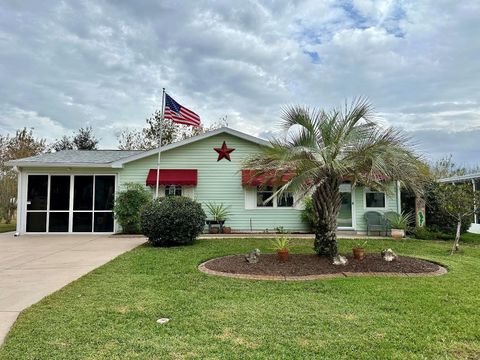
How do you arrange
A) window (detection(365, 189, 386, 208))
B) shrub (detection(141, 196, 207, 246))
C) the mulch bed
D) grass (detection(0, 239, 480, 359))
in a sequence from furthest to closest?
1. window (detection(365, 189, 386, 208))
2. shrub (detection(141, 196, 207, 246))
3. the mulch bed
4. grass (detection(0, 239, 480, 359))

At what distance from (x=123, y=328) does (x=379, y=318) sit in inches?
128

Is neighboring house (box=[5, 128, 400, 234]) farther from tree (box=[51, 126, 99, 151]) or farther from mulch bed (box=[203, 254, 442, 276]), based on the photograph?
tree (box=[51, 126, 99, 151])

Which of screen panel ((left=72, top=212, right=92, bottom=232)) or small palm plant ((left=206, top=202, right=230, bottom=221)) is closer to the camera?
small palm plant ((left=206, top=202, right=230, bottom=221))

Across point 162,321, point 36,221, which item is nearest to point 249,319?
point 162,321

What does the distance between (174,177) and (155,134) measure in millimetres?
17870

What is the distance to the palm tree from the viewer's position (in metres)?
7.67

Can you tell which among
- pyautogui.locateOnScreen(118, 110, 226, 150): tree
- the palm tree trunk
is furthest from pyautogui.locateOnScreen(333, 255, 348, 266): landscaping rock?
pyautogui.locateOnScreen(118, 110, 226, 150): tree

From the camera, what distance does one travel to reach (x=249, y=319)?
455 centimetres

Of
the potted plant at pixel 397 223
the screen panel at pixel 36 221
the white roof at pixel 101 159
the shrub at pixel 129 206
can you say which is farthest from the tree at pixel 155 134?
the potted plant at pixel 397 223

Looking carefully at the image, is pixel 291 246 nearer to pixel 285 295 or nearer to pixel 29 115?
pixel 285 295

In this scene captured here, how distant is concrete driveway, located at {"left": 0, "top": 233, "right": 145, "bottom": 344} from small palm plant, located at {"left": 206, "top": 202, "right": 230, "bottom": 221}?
3256mm

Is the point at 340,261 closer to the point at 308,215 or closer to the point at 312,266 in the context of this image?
the point at 312,266

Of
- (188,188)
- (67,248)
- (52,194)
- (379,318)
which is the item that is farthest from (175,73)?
(379,318)

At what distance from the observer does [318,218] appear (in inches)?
335
